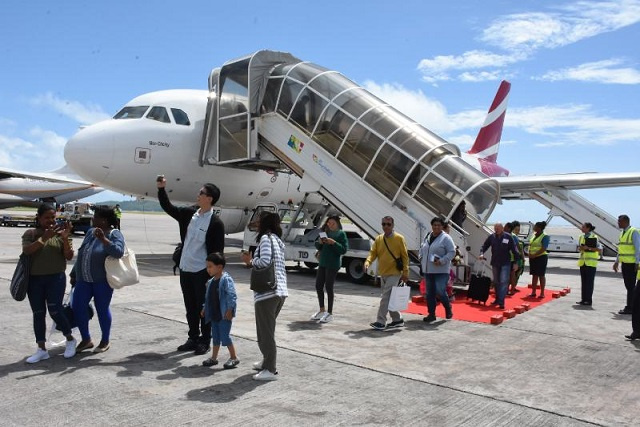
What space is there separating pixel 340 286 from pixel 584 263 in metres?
5.21

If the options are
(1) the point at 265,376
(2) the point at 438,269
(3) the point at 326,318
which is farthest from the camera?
(2) the point at 438,269

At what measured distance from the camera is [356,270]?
45.1ft

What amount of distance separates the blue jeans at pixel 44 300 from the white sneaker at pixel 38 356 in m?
0.12

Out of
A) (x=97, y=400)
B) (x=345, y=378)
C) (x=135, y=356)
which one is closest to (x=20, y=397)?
(x=97, y=400)

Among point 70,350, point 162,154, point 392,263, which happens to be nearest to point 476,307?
point 392,263

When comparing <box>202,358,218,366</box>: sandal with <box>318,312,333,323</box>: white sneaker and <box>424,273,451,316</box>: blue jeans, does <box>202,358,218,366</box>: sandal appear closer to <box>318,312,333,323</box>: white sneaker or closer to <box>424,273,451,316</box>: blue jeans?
<box>318,312,333,323</box>: white sneaker

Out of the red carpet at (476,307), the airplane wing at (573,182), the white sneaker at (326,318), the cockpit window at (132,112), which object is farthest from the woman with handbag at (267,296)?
the airplane wing at (573,182)

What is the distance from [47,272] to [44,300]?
0.33 metres

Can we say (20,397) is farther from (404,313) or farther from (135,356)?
(404,313)

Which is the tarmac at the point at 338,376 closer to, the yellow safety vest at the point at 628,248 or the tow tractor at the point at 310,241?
the yellow safety vest at the point at 628,248

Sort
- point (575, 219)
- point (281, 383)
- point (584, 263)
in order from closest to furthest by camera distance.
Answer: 1. point (281, 383)
2. point (584, 263)
3. point (575, 219)

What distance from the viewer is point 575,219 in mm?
22859

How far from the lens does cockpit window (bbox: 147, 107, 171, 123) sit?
15.0 meters

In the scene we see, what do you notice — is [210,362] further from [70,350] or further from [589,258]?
[589,258]
